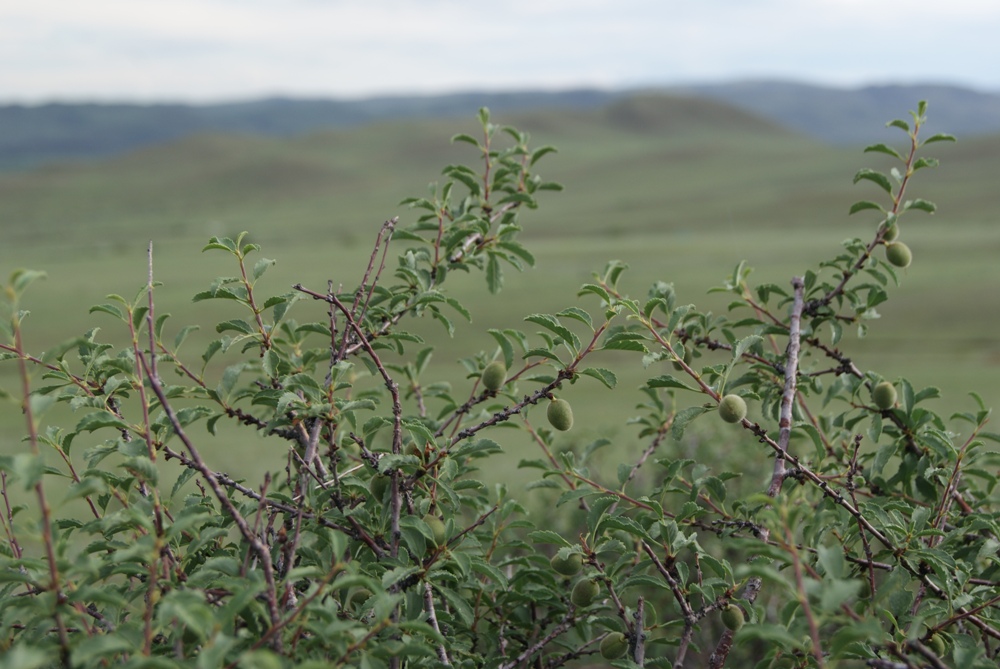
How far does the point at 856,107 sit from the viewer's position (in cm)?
12950

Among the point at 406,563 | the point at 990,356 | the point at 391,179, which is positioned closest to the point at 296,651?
the point at 406,563

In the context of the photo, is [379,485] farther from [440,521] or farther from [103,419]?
[103,419]

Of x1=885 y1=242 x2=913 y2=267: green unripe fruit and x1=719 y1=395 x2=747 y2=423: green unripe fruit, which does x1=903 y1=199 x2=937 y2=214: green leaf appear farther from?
x1=719 y1=395 x2=747 y2=423: green unripe fruit

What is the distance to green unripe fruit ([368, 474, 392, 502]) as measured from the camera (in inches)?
48.6

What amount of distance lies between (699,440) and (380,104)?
16990cm

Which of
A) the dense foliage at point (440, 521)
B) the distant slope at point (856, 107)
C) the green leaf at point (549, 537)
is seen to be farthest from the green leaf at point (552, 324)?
the distant slope at point (856, 107)

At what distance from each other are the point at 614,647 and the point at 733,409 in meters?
0.36

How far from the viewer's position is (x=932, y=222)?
2647 cm

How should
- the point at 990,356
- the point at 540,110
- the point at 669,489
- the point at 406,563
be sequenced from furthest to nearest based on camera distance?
the point at 540,110 → the point at 990,356 → the point at 669,489 → the point at 406,563

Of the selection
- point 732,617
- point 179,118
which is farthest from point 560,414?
point 179,118

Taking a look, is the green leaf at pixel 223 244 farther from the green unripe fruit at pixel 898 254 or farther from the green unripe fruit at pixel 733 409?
the green unripe fruit at pixel 898 254

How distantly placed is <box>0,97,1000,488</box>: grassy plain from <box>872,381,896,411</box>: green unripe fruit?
119cm

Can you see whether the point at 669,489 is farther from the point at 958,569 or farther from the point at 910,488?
the point at 910,488

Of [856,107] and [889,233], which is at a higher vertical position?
[856,107]
